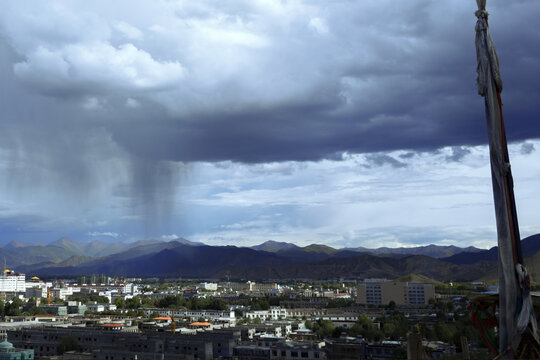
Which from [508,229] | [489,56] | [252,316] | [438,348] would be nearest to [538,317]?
[508,229]

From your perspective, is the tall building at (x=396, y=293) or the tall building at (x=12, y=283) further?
the tall building at (x=12, y=283)

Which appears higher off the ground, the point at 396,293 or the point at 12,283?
the point at 12,283

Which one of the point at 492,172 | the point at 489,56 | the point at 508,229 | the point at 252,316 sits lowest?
the point at 252,316

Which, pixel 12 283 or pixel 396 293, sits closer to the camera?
pixel 396 293

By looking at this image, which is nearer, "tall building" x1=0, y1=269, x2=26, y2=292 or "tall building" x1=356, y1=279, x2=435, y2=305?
"tall building" x1=356, y1=279, x2=435, y2=305

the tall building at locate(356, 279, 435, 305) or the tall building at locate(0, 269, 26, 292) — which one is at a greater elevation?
the tall building at locate(0, 269, 26, 292)

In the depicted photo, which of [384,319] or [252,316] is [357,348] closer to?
[384,319]

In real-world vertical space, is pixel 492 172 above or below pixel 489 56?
below

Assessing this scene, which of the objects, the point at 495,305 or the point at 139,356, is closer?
the point at 495,305
